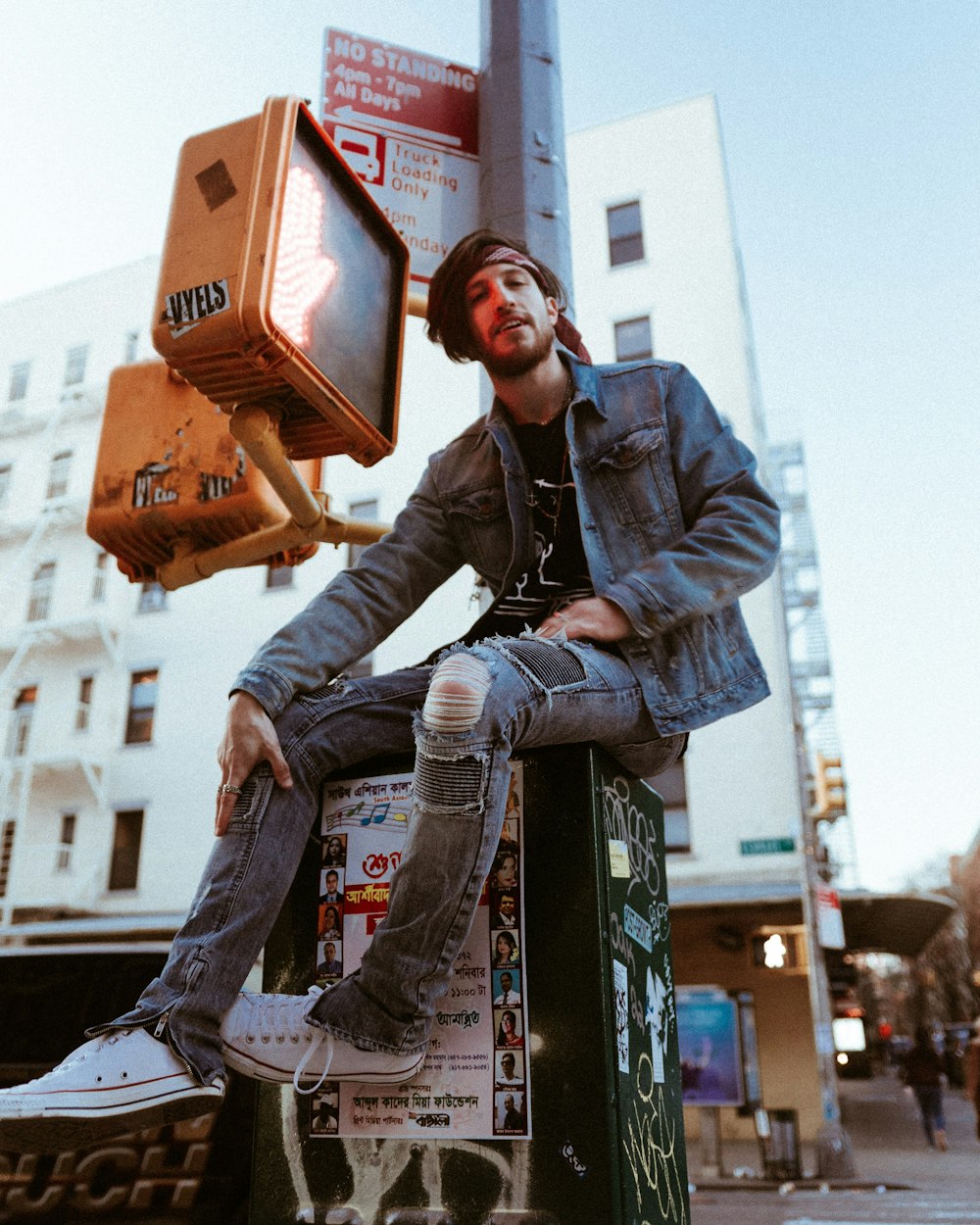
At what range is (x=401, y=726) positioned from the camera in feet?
8.84

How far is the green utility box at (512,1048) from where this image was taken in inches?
86.7

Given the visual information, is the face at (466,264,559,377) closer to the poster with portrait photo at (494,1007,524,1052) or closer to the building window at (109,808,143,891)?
the poster with portrait photo at (494,1007,524,1052)

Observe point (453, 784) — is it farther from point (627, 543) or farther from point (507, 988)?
point (627, 543)

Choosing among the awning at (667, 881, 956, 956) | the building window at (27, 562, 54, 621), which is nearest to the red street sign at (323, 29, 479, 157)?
the awning at (667, 881, 956, 956)

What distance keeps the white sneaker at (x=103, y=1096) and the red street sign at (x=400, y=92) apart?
11.4 ft

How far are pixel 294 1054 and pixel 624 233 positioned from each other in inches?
894

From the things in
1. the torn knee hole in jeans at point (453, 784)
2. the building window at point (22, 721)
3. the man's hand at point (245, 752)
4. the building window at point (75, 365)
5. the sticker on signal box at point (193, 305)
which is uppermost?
the building window at point (75, 365)

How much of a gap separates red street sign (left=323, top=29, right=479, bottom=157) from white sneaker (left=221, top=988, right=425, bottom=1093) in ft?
11.0

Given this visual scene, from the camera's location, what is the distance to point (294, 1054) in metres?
2.25

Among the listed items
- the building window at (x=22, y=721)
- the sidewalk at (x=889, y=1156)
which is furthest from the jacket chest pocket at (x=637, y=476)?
the building window at (x=22, y=721)

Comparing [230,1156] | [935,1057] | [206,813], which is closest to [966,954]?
[935,1057]

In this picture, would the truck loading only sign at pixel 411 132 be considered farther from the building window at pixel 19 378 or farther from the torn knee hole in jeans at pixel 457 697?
the building window at pixel 19 378

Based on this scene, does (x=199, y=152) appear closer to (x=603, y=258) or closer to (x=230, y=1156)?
(x=230, y=1156)

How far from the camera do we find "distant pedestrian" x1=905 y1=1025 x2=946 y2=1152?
16906mm
